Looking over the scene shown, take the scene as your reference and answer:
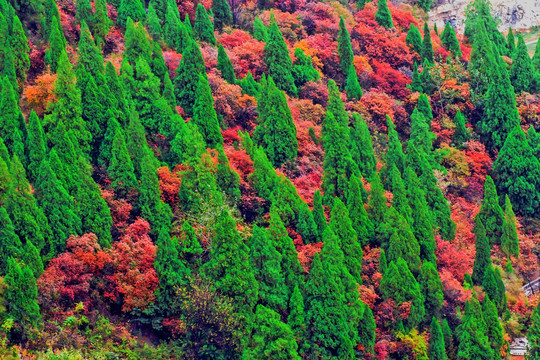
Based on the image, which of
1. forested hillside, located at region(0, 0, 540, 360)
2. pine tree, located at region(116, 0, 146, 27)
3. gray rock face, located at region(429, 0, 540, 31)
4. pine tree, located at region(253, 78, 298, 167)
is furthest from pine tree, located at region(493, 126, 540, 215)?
gray rock face, located at region(429, 0, 540, 31)

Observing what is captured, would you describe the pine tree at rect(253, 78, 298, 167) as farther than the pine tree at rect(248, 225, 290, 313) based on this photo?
Yes

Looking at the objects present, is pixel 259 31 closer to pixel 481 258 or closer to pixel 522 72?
pixel 522 72

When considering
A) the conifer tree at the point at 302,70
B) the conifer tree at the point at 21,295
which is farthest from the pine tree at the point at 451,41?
the conifer tree at the point at 21,295

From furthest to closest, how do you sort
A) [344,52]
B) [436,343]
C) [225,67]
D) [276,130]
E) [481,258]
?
[344,52], [225,67], [276,130], [481,258], [436,343]

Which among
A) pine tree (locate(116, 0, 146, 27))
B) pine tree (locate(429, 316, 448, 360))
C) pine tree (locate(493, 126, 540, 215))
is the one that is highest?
pine tree (locate(116, 0, 146, 27))

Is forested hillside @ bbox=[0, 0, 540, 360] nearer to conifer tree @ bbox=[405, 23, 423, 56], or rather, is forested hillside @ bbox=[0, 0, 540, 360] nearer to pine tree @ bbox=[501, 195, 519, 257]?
pine tree @ bbox=[501, 195, 519, 257]

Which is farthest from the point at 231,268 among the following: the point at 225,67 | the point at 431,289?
the point at 225,67

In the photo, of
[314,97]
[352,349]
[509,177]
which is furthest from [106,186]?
[509,177]

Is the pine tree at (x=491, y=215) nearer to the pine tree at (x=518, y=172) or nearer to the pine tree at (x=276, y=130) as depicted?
the pine tree at (x=518, y=172)
